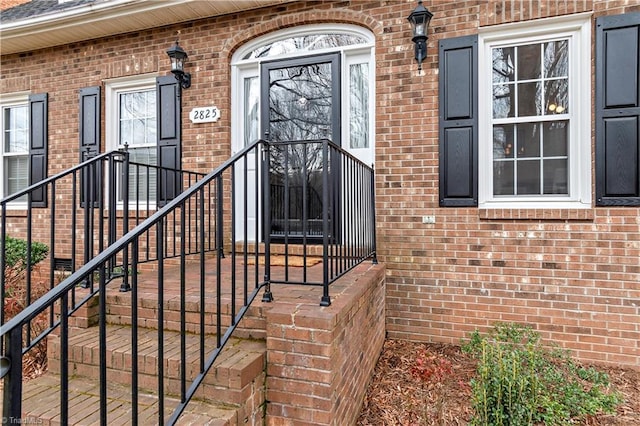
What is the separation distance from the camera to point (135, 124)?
198 inches

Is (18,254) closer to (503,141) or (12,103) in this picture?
(12,103)

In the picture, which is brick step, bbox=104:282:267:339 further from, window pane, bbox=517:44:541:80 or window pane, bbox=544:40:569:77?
window pane, bbox=544:40:569:77

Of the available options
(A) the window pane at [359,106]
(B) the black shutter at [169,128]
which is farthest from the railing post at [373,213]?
(B) the black shutter at [169,128]

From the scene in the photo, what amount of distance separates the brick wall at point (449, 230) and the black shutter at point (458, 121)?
0.08m

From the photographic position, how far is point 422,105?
12.2 ft

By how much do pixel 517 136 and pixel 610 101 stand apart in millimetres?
741

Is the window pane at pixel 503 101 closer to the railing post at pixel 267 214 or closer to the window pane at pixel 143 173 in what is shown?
the railing post at pixel 267 214

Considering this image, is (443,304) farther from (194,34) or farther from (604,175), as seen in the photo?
(194,34)

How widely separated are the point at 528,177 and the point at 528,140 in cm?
35

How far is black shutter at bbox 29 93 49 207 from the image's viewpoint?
17.1ft

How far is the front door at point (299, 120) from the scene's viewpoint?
13.4ft

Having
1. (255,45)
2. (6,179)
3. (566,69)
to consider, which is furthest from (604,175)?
(6,179)

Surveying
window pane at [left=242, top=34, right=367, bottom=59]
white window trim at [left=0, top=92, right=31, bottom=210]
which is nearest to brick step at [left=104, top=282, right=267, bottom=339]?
window pane at [left=242, top=34, right=367, bottom=59]

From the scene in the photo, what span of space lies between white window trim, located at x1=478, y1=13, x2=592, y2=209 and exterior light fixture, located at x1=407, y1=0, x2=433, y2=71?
0.51m
